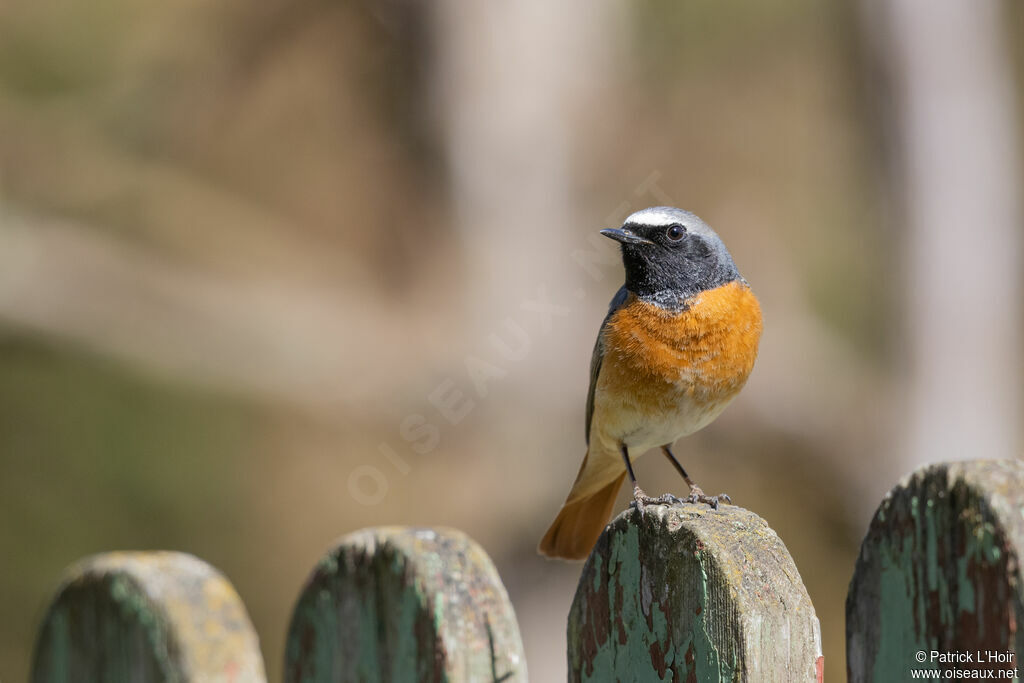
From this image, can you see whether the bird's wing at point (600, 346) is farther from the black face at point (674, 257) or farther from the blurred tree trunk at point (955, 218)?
the blurred tree trunk at point (955, 218)

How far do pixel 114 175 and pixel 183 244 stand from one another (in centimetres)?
86

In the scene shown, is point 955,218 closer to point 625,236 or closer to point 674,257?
point 674,257

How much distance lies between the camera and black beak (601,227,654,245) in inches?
127

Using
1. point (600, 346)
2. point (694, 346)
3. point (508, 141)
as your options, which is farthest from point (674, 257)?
point (508, 141)

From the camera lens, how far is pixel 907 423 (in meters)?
7.05

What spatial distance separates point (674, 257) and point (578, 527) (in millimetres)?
821

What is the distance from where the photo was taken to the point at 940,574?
65.5 inches

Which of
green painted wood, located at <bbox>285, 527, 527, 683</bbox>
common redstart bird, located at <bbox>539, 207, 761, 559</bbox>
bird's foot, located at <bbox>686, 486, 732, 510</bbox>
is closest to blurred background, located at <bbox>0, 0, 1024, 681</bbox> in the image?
common redstart bird, located at <bbox>539, 207, 761, 559</bbox>

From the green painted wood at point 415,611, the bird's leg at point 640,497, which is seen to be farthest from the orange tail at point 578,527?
the green painted wood at point 415,611

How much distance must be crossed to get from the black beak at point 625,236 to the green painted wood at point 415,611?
1291 mm

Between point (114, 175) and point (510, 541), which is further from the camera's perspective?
point (114, 175)

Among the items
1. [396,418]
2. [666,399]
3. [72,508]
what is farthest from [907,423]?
[72,508]

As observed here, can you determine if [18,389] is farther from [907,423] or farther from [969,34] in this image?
[969,34]

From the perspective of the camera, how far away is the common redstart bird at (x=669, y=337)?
3.23 metres
